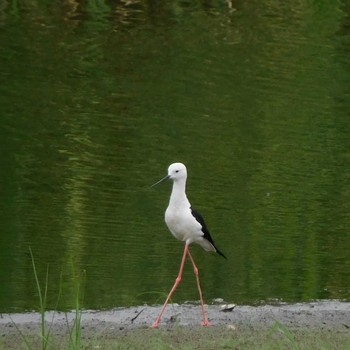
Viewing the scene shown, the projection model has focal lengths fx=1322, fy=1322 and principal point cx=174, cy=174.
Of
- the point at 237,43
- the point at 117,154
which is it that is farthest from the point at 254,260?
the point at 237,43

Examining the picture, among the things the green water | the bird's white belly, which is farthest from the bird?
the green water

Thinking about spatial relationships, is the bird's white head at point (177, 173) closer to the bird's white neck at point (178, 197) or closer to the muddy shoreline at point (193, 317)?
the bird's white neck at point (178, 197)

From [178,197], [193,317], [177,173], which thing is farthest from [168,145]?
[178,197]

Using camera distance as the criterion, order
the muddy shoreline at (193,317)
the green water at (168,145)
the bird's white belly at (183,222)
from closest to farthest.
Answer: the bird's white belly at (183,222) < the muddy shoreline at (193,317) < the green water at (168,145)

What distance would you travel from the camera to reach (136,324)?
8109 millimetres

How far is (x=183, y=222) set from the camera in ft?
26.0

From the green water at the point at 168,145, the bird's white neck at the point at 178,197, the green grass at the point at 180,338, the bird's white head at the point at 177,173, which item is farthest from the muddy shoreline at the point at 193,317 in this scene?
the bird's white head at the point at 177,173

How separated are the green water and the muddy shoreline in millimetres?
410

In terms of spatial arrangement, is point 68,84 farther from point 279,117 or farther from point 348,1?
point 348,1

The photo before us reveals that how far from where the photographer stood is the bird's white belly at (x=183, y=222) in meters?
7.91

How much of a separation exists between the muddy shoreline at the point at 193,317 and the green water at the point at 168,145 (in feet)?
1.35

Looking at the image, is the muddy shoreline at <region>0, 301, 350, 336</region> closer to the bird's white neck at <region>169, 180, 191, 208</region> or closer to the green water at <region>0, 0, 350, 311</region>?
the green water at <region>0, 0, 350, 311</region>

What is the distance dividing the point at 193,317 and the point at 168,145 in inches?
215

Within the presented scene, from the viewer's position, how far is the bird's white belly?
7914 millimetres
